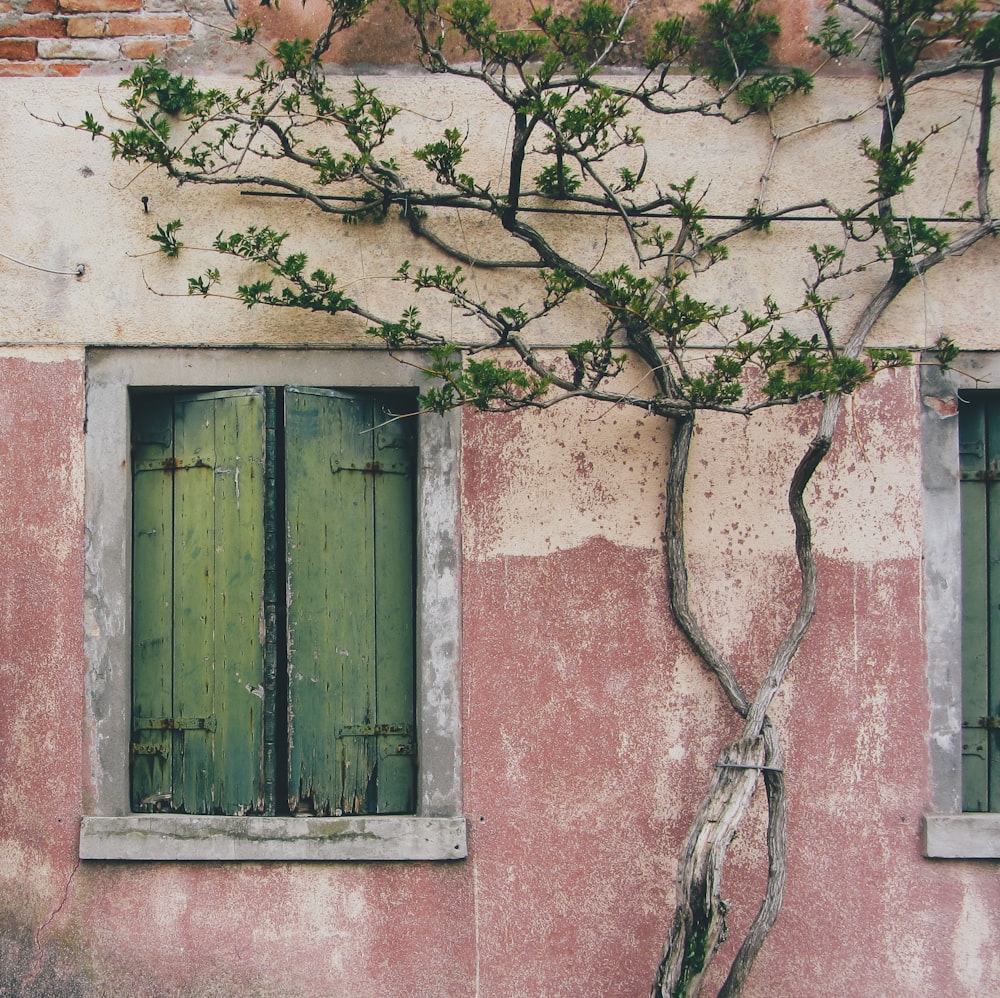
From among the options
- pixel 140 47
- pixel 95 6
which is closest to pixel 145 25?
pixel 140 47

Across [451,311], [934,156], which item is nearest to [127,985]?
[451,311]

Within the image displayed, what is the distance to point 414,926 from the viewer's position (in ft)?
11.3

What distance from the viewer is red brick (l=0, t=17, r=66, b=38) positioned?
3602 mm

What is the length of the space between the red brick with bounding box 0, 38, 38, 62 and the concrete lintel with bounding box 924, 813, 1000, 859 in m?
4.31

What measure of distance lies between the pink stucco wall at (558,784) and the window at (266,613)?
0.83ft

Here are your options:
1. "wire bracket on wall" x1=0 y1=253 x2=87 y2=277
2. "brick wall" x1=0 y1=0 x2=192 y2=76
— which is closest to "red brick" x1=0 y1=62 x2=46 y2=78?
"brick wall" x1=0 y1=0 x2=192 y2=76

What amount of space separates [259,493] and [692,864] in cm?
201

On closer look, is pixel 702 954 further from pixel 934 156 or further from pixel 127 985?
pixel 934 156

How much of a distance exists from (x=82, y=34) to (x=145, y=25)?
237 millimetres

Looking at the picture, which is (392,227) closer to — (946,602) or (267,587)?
(267,587)

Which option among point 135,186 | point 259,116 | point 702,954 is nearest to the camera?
point 702,954

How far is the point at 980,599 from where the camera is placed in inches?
143

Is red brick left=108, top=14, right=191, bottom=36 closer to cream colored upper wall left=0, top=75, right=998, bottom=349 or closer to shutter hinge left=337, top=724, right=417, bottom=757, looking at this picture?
cream colored upper wall left=0, top=75, right=998, bottom=349

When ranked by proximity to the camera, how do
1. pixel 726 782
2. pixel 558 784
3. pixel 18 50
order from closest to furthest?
pixel 726 782, pixel 558 784, pixel 18 50
